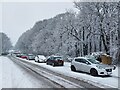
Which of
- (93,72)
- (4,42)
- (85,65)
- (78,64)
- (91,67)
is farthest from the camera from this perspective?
(4,42)

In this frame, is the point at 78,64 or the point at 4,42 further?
the point at 4,42

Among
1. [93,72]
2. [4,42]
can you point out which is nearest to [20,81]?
[93,72]

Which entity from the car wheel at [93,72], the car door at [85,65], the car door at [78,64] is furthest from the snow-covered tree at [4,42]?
the car wheel at [93,72]

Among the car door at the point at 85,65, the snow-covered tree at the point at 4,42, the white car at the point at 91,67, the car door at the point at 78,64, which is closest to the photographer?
the white car at the point at 91,67

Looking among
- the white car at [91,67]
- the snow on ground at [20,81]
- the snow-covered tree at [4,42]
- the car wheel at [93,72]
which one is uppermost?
the snow-covered tree at [4,42]

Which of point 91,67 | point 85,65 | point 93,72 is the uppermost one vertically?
point 85,65

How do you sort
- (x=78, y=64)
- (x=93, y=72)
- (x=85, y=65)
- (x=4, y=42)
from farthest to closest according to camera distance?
1. (x=4, y=42)
2. (x=78, y=64)
3. (x=85, y=65)
4. (x=93, y=72)

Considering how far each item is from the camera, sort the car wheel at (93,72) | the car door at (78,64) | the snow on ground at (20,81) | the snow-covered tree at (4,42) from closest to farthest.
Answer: the snow on ground at (20,81)
the car wheel at (93,72)
the car door at (78,64)
the snow-covered tree at (4,42)

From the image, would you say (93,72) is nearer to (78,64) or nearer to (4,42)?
(78,64)

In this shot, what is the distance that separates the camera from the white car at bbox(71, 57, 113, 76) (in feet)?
67.7

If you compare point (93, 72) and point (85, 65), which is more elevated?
point (85, 65)

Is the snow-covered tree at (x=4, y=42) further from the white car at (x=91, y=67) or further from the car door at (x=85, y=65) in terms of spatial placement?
the car door at (x=85, y=65)

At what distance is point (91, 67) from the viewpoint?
21.6m

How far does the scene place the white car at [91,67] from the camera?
2064 centimetres
